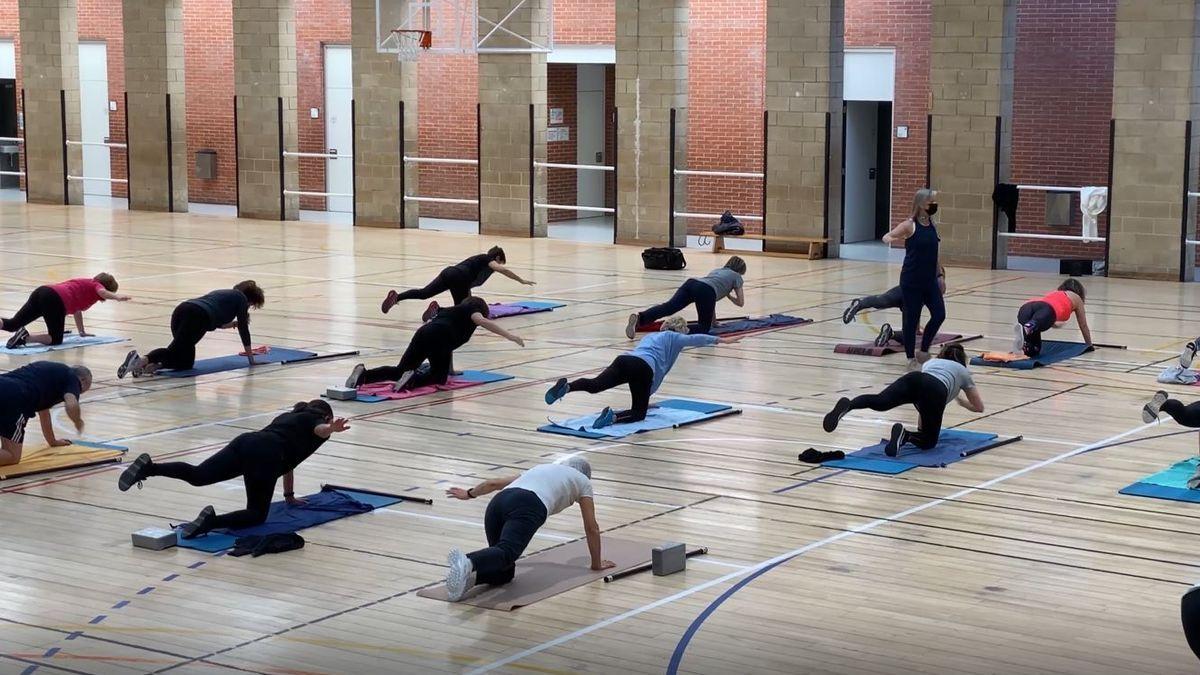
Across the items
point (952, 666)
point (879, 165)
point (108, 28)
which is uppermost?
point (108, 28)

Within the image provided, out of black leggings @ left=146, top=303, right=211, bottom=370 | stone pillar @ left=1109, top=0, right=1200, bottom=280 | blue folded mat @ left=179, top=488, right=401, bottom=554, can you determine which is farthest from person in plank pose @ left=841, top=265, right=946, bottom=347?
blue folded mat @ left=179, top=488, right=401, bottom=554

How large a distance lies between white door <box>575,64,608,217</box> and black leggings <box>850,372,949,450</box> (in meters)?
21.5

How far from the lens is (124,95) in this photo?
36.5 metres

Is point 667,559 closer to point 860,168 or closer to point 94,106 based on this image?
point 860,168

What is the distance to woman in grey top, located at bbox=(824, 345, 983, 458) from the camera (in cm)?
1256

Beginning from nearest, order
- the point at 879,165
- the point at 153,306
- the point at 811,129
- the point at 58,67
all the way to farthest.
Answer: the point at 153,306, the point at 811,129, the point at 879,165, the point at 58,67

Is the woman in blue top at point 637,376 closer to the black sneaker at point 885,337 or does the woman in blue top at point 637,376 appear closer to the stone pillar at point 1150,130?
the black sneaker at point 885,337

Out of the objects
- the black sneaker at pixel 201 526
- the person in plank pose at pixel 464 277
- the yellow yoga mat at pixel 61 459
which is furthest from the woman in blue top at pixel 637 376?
the person in plank pose at pixel 464 277

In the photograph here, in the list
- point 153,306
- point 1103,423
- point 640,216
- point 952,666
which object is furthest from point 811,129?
point 952,666

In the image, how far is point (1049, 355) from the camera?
17500 mm

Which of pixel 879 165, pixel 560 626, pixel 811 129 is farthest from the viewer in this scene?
pixel 879 165

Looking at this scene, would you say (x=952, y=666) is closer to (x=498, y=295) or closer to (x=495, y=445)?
(x=495, y=445)

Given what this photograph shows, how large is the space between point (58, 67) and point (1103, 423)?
27.1 meters

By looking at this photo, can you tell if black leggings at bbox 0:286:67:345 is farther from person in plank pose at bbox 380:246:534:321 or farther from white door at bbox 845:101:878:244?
white door at bbox 845:101:878:244
